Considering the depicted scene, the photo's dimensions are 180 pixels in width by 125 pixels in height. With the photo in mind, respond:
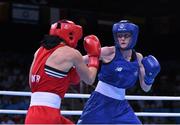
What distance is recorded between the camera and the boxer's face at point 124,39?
3025 millimetres

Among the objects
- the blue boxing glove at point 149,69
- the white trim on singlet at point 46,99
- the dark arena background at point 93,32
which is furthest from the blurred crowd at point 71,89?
the white trim on singlet at point 46,99

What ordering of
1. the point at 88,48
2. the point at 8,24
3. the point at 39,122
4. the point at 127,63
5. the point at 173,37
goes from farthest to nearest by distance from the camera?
the point at 173,37, the point at 8,24, the point at 127,63, the point at 88,48, the point at 39,122

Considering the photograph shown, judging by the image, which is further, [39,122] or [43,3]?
[43,3]

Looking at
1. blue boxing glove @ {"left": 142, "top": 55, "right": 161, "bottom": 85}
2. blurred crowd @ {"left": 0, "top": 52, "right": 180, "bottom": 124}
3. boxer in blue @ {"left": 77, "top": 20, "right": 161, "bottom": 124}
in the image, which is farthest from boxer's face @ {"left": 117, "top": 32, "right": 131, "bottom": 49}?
blurred crowd @ {"left": 0, "top": 52, "right": 180, "bottom": 124}

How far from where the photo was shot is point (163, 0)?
8648mm

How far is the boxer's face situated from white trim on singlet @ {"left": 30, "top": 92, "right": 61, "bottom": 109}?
70cm

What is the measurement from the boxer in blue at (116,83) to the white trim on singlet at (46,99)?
19.2 inches

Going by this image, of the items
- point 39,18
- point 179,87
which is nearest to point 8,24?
point 39,18

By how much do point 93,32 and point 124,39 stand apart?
460 cm

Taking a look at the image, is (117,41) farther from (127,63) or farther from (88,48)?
(88,48)

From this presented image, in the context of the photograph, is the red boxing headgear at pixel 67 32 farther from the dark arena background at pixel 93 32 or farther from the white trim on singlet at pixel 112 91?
the dark arena background at pixel 93 32

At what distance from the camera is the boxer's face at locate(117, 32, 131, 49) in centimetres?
303

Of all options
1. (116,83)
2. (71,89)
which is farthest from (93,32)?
(116,83)

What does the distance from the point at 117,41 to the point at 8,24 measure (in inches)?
168
